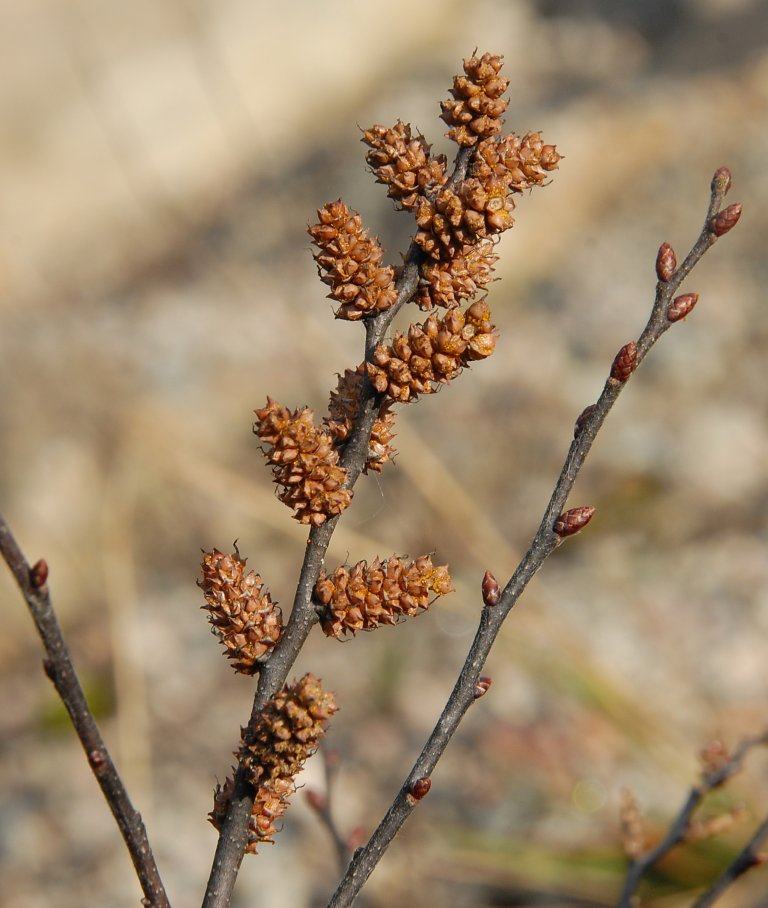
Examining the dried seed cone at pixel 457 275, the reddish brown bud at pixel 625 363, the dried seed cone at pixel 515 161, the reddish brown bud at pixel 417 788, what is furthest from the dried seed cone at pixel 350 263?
the reddish brown bud at pixel 417 788

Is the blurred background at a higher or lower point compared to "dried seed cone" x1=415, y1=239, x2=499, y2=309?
higher

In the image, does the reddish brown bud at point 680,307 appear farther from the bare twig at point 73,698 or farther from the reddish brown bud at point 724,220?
the bare twig at point 73,698

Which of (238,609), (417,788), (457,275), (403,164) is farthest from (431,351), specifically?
(417,788)

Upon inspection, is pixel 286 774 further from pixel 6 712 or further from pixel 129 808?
pixel 6 712

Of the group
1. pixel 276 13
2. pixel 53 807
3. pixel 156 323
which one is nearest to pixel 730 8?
pixel 276 13

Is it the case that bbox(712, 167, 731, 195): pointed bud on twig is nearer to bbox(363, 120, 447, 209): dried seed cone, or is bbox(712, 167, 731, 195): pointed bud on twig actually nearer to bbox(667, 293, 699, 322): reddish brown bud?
bbox(667, 293, 699, 322): reddish brown bud

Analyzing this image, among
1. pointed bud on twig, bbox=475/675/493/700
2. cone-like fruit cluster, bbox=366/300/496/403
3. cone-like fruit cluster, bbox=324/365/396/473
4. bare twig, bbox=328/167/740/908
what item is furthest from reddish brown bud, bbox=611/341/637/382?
pointed bud on twig, bbox=475/675/493/700
